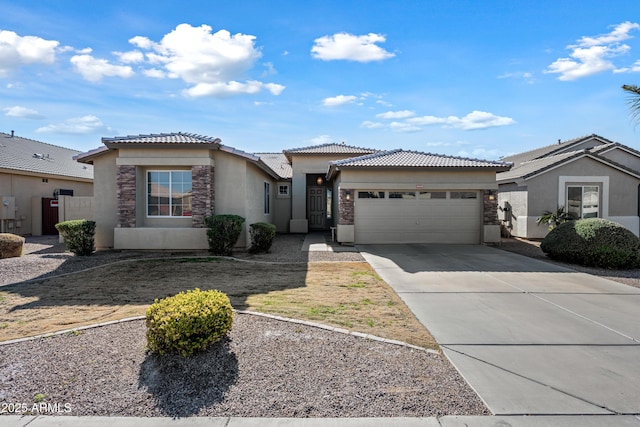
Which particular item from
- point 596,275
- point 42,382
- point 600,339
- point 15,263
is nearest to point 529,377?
point 600,339

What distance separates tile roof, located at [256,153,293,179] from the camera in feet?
81.2

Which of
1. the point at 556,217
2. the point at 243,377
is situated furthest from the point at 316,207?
the point at 243,377

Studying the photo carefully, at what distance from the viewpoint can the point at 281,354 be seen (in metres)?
4.54

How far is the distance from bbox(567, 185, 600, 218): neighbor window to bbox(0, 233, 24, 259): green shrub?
2227cm

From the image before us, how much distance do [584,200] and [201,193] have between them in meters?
17.2

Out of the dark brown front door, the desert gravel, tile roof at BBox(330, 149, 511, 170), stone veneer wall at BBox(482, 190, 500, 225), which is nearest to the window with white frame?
tile roof at BBox(330, 149, 511, 170)

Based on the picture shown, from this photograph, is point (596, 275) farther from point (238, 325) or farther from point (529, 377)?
point (238, 325)

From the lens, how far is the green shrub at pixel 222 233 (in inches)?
497

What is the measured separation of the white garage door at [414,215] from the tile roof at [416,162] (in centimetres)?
115

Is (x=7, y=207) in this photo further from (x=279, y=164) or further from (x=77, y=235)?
(x=279, y=164)

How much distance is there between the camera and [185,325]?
14.2 ft

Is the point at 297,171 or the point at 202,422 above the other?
the point at 297,171

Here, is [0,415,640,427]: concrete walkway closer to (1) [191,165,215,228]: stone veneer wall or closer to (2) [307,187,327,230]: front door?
(1) [191,165,215,228]: stone veneer wall

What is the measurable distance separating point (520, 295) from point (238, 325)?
5.72 m
